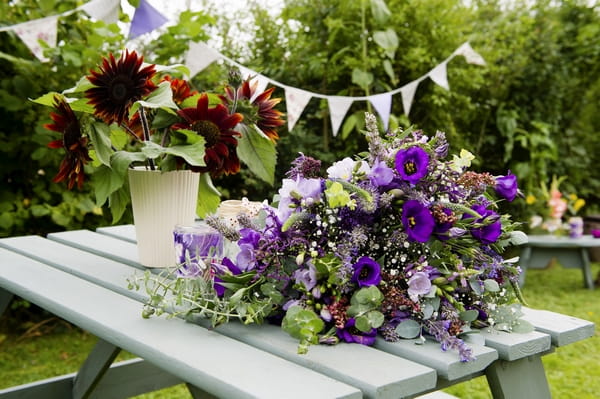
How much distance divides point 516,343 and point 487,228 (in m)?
0.20

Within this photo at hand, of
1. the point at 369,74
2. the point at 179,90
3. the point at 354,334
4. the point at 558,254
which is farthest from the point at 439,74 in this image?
the point at 354,334

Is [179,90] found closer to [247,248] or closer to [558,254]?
[247,248]

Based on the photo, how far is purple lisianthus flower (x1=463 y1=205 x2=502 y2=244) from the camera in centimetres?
109

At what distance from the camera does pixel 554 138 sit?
5.31 meters

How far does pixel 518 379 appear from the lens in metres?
1.06

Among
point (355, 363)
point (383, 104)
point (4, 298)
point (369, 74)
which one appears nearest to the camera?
point (355, 363)

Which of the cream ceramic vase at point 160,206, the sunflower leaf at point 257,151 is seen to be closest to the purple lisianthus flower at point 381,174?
the sunflower leaf at point 257,151

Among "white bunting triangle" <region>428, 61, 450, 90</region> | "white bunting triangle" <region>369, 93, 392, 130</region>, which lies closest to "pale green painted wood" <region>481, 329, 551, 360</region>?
"white bunting triangle" <region>369, 93, 392, 130</region>

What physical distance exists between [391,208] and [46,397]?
1.48 metres

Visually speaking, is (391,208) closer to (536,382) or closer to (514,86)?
(536,382)

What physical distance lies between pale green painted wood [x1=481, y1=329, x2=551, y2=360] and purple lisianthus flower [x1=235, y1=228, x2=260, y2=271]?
15.9 inches

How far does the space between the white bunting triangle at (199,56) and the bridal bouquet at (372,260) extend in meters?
2.19

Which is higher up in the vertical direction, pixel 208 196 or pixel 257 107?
pixel 257 107

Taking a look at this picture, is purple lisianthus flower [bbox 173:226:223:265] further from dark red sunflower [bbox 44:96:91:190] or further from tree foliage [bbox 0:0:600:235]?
tree foliage [bbox 0:0:600:235]
